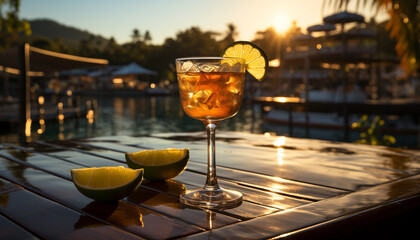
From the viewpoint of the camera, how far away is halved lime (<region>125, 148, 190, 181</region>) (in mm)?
1401

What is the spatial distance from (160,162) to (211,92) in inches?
12.3

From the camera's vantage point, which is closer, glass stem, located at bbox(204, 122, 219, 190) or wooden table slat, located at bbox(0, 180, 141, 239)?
wooden table slat, located at bbox(0, 180, 141, 239)

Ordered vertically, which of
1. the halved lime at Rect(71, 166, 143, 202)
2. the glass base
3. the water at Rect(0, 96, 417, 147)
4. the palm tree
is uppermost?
the palm tree

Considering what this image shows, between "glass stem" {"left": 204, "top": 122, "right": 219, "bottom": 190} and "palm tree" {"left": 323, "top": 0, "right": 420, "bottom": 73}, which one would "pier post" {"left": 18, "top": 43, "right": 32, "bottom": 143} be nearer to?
"palm tree" {"left": 323, "top": 0, "right": 420, "bottom": 73}

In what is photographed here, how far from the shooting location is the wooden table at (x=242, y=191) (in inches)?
36.8

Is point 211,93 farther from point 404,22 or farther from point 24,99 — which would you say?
point 24,99

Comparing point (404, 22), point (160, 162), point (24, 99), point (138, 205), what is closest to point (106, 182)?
point (138, 205)

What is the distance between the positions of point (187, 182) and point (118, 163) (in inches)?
17.8

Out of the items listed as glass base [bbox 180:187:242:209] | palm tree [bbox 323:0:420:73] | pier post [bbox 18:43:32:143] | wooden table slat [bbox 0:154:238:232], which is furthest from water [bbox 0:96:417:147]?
glass base [bbox 180:187:242:209]

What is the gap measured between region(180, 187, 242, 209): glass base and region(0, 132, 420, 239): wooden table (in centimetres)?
3

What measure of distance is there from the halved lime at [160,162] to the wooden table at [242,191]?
0.03m

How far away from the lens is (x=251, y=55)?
143 centimetres

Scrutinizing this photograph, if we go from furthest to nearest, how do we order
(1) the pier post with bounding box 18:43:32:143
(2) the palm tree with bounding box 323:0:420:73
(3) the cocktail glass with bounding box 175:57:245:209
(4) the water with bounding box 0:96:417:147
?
(4) the water with bounding box 0:96:417:147, (1) the pier post with bounding box 18:43:32:143, (2) the palm tree with bounding box 323:0:420:73, (3) the cocktail glass with bounding box 175:57:245:209

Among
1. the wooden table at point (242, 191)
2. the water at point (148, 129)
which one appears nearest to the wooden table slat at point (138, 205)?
the wooden table at point (242, 191)
